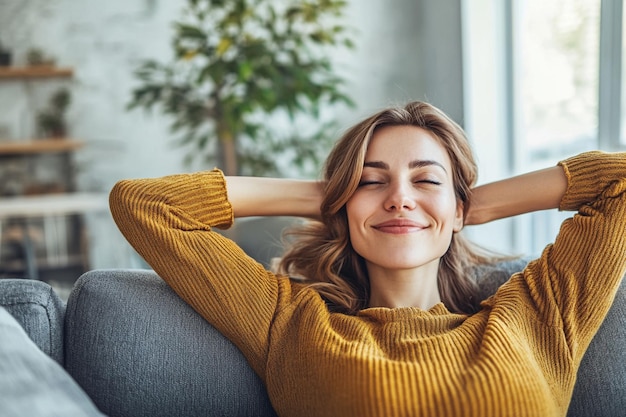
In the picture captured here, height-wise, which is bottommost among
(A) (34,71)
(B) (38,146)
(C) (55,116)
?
(B) (38,146)

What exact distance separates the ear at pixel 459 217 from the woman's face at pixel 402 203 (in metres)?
0.07

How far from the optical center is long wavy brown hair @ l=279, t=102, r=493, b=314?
4.98 feet

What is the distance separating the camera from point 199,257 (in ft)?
4.56

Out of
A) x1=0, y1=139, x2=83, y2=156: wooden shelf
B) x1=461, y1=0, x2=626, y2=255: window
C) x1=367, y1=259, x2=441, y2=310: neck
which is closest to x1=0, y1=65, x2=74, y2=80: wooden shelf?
x1=0, y1=139, x2=83, y2=156: wooden shelf

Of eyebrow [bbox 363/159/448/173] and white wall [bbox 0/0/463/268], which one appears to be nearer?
eyebrow [bbox 363/159/448/173]

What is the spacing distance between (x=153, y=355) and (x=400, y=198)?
1.84 feet

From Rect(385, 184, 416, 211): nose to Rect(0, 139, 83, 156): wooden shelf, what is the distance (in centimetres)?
370

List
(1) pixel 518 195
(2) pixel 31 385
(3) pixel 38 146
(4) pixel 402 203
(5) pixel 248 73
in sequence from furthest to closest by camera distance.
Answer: (3) pixel 38 146 < (5) pixel 248 73 < (1) pixel 518 195 < (4) pixel 402 203 < (2) pixel 31 385

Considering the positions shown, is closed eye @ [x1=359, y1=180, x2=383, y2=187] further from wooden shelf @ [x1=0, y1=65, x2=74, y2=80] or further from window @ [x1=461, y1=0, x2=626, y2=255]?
wooden shelf @ [x1=0, y1=65, x2=74, y2=80]

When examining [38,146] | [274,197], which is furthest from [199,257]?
[38,146]

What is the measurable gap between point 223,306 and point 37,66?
394 centimetres

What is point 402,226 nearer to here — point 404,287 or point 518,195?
point 404,287

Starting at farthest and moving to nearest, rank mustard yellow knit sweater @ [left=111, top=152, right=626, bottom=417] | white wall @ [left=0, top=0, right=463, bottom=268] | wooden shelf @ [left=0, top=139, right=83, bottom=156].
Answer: white wall @ [left=0, top=0, right=463, bottom=268], wooden shelf @ [left=0, top=139, right=83, bottom=156], mustard yellow knit sweater @ [left=111, top=152, right=626, bottom=417]

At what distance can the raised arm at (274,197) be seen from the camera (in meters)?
1.56
